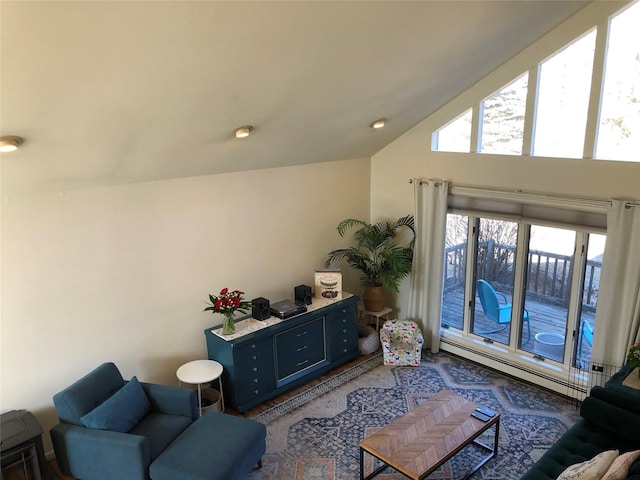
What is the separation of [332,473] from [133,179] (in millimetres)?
2939

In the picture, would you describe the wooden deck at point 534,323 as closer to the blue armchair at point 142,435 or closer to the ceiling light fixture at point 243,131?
the blue armchair at point 142,435

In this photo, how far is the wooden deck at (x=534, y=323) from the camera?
5.14 m

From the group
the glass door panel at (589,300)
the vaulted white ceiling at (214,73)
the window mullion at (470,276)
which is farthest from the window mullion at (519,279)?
the vaulted white ceiling at (214,73)

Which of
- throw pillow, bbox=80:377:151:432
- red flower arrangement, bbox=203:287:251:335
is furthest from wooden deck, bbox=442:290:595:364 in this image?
throw pillow, bbox=80:377:151:432

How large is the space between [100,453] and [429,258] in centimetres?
387

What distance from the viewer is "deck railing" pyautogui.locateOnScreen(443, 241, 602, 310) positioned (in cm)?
489

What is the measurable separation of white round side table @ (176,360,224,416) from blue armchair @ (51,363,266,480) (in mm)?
302

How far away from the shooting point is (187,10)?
7.70 feet

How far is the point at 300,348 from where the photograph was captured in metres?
5.37

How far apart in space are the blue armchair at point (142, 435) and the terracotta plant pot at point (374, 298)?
8.53 feet

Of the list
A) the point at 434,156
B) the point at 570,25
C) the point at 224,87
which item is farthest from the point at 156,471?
the point at 570,25

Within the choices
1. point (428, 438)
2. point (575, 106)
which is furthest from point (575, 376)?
point (575, 106)

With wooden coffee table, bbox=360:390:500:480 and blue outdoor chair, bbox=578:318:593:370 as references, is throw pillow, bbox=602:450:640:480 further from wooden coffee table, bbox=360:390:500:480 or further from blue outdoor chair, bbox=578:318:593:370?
blue outdoor chair, bbox=578:318:593:370

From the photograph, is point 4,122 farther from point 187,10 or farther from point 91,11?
point 187,10
